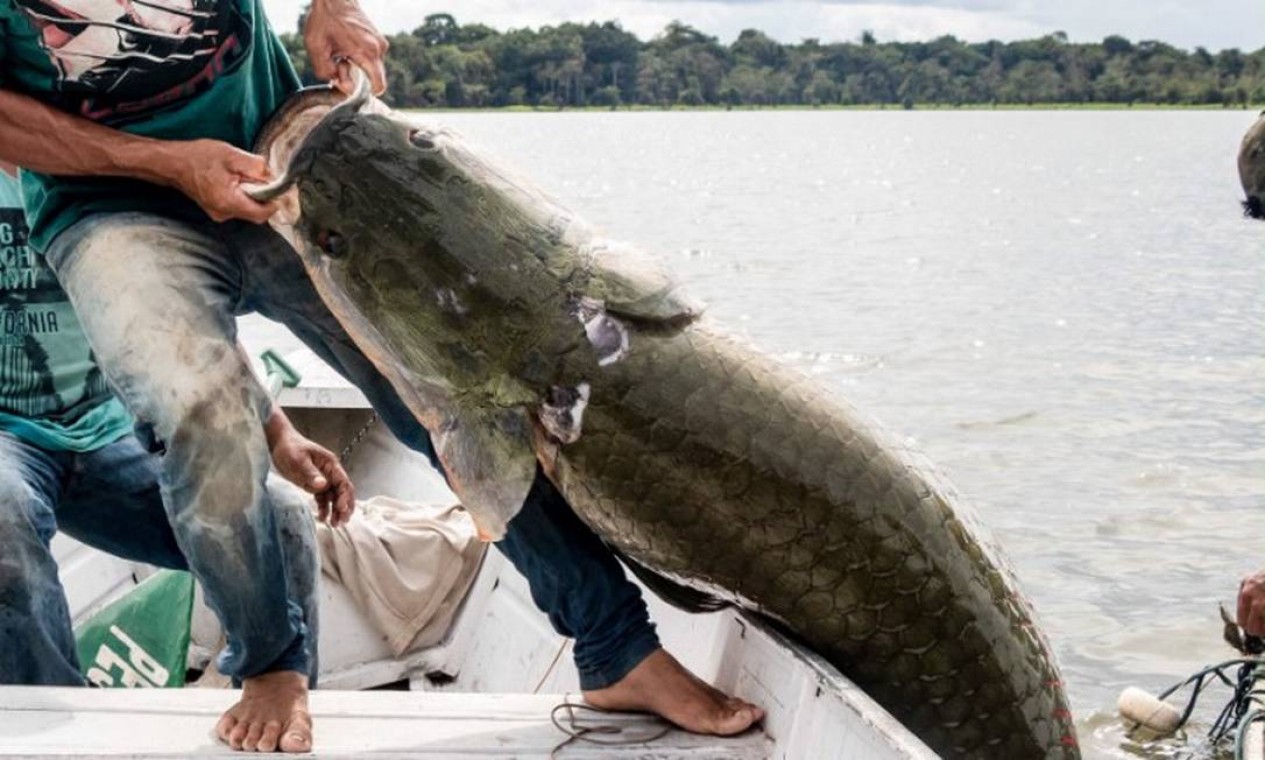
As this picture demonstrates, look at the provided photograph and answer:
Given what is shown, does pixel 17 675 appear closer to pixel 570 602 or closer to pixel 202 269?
pixel 202 269

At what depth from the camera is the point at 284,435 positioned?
3.90m

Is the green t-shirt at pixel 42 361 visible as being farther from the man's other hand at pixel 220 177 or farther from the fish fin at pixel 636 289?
the fish fin at pixel 636 289

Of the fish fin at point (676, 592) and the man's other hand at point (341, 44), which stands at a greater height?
the man's other hand at point (341, 44)

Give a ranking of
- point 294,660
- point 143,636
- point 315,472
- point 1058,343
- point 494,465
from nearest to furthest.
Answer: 1. point 494,465
2. point 294,660
3. point 315,472
4. point 143,636
5. point 1058,343

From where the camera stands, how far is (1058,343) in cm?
2022

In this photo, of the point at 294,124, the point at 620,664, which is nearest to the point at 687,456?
the point at 620,664

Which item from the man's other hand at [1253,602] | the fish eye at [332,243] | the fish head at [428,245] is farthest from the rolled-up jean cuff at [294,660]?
the man's other hand at [1253,602]

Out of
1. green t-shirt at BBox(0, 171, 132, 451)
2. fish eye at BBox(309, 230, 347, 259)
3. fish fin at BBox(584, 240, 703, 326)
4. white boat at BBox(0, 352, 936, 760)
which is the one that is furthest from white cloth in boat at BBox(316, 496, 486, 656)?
fish fin at BBox(584, 240, 703, 326)

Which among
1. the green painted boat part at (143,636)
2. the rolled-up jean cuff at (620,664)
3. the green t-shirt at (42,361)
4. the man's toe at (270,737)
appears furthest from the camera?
the green painted boat part at (143,636)

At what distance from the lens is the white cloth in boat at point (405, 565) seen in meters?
5.32

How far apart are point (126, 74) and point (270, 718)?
4.48 feet

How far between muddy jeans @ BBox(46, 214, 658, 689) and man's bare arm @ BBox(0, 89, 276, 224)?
0.11 m

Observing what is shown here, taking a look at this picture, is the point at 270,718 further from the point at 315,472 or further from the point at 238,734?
the point at 315,472

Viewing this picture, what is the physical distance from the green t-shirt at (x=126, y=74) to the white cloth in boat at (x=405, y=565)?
1986 mm
